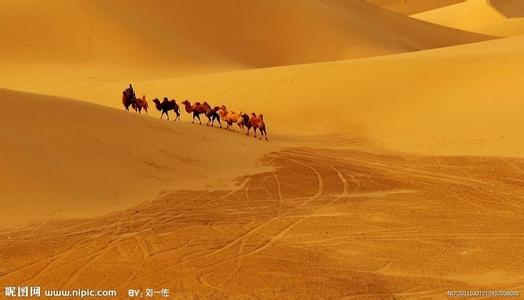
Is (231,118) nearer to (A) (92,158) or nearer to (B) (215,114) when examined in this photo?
(B) (215,114)

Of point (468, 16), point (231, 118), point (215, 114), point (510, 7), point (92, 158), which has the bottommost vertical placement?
point (92, 158)

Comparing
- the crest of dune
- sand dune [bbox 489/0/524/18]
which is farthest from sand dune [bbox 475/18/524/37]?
sand dune [bbox 489/0/524/18]

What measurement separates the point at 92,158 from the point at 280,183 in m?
3.66

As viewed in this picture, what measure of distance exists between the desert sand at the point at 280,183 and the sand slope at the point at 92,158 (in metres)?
0.05

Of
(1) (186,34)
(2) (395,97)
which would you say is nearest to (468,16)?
(1) (186,34)

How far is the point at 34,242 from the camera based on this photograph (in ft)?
30.7

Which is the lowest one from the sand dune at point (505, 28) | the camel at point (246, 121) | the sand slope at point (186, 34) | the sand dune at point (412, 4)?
the camel at point (246, 121)

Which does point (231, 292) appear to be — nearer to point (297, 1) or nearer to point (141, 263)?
point (141, 263)

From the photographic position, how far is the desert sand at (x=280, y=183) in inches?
333

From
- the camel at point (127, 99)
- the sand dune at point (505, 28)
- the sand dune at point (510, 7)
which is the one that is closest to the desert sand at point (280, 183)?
the camel at point (127, 99)

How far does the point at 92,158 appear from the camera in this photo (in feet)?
42.5

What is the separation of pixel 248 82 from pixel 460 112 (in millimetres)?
8594

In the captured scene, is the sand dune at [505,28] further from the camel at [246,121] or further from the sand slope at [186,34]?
the camel at [246,121]

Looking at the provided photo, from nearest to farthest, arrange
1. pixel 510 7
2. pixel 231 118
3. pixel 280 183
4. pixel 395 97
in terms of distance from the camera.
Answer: pixel 280 183
pixel 231 118
pixel 395 97
pixel 510 7
